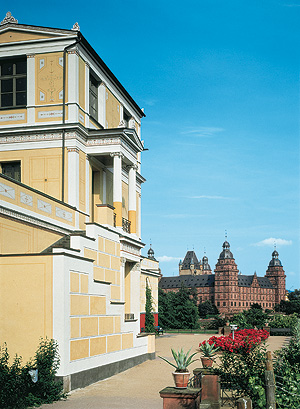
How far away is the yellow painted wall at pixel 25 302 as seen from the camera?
56.0ft

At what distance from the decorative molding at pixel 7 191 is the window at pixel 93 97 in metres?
10.9

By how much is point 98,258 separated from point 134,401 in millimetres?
7336

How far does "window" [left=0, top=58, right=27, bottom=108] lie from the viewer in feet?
92.6

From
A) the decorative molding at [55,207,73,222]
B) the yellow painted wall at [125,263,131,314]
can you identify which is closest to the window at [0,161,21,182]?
the decorative molding at [55,207,73,222]

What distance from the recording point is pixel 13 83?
28.4 meters

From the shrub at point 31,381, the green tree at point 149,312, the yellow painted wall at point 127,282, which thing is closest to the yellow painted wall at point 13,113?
the yellow painted wall at point 127,282

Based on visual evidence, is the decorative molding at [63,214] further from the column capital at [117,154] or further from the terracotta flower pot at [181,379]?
the terracotta flower pot at [181,379]

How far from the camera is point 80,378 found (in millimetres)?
18609

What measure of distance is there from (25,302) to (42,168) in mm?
11231

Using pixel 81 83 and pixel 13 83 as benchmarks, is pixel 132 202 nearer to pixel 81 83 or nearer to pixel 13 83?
pixel 81 83

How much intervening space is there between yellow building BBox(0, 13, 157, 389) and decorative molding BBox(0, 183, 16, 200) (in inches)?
1.5

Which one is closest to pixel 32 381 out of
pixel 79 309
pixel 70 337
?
pixel 70 337

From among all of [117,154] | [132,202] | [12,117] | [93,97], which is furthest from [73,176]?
[93,97]

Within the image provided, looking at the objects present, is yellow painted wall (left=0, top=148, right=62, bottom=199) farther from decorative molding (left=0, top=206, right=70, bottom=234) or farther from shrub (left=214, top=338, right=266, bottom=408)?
shrub (left=214, top=338, right=266, bottom=408)
